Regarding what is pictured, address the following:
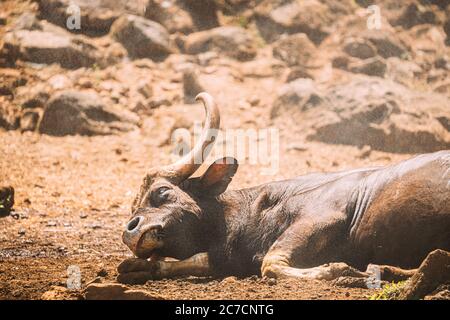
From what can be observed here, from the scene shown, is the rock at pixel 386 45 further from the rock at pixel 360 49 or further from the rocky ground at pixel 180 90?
the rock at pixel 360 49

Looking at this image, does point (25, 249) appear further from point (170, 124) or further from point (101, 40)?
point (101, 40)

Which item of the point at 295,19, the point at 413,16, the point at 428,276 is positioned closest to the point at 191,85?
the point at 295,19

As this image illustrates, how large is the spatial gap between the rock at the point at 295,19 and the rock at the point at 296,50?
15.8 inches

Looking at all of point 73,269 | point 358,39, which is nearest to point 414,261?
point 73,269

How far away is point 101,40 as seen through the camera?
15.8m

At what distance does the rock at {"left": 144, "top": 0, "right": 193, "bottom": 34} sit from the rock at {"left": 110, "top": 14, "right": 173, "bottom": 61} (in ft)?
1.63

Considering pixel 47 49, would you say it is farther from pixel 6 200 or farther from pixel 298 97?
pixel 6 200

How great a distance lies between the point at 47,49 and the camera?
1486cm

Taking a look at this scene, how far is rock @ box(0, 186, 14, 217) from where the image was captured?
29.5 feet

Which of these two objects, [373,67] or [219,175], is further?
[373,67]

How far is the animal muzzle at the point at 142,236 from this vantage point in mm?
5895

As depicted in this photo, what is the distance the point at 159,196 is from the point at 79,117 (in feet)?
23.5

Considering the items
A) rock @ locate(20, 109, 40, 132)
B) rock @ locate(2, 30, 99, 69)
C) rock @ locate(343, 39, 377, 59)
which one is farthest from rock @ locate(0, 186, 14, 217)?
rock @ locate(343, 39, 377, 59)
